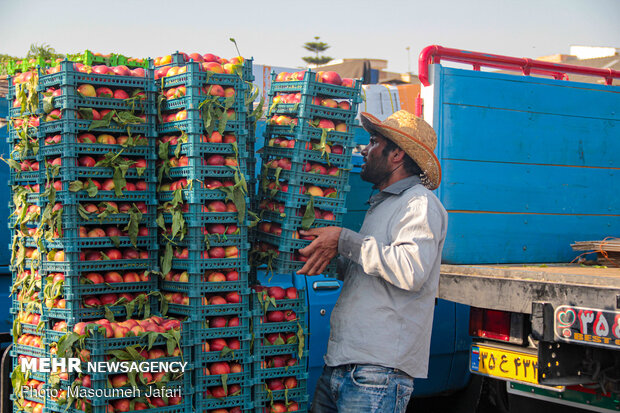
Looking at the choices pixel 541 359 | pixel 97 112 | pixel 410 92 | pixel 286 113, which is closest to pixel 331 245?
pixel 286 113

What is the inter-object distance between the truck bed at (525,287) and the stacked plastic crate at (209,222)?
1307mm

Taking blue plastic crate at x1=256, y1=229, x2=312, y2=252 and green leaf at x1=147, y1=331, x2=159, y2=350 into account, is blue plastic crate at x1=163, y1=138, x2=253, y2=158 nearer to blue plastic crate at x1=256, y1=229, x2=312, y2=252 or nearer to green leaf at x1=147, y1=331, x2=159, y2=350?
blue plastic crate at x1=256, y1=229, x2=312, y2=252

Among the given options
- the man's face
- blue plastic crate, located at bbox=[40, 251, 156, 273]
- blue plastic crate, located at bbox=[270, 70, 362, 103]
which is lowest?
blue plastic crate, located at bbox=[40, 251, 156, 273]

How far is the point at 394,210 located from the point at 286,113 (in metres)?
1.04

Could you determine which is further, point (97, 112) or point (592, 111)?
point (592, 111)

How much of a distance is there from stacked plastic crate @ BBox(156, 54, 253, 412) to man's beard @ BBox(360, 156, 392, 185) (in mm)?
711

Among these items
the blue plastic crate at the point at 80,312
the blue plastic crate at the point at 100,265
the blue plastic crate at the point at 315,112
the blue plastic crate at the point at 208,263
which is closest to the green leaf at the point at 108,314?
the blue plastic crate at the point at 80,312

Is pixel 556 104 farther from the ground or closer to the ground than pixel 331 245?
farther from the ground

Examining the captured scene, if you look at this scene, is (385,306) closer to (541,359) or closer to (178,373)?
(541,359)

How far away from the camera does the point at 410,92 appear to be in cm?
1072

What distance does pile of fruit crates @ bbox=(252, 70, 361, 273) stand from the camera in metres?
3.54

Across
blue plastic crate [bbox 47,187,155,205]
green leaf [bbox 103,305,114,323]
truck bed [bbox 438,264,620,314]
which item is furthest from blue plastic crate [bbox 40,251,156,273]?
truck bed [bbox 438,264,620,314]

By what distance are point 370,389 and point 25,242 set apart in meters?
2.42

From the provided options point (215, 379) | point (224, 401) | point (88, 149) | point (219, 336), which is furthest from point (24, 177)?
point (224, 401)
